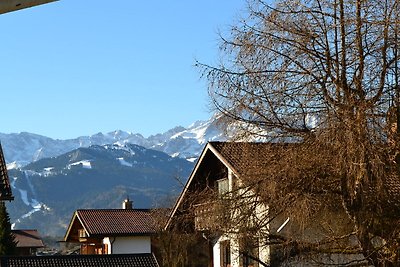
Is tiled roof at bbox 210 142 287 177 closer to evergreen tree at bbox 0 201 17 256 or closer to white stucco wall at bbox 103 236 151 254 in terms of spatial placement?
evergreen tree at bbox 0 201 17 256

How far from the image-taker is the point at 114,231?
4988cm

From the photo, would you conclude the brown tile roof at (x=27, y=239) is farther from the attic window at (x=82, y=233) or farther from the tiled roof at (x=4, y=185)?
the tiled roof at (x=4, y=185)

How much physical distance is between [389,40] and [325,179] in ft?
7.64

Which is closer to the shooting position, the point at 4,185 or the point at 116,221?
the point at 4,185

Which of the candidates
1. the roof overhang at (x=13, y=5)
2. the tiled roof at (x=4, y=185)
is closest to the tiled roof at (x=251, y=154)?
the tiled roof at (x=4, y=185)

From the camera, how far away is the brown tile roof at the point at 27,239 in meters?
86.0

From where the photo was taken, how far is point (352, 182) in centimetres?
1284

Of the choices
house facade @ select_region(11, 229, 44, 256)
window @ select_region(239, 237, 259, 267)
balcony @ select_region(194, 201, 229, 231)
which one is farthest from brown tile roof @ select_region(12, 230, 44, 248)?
window @ select_region(239, 237, 259, 267)

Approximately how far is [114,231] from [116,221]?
1.91 metres

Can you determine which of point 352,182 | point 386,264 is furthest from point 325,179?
point 386,264

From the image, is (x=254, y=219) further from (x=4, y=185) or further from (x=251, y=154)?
(x=4, y=185)

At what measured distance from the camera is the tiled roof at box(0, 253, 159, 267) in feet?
88.8

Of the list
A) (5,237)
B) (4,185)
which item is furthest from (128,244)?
(4,185)

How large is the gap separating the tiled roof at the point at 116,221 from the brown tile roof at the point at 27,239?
107 feet
